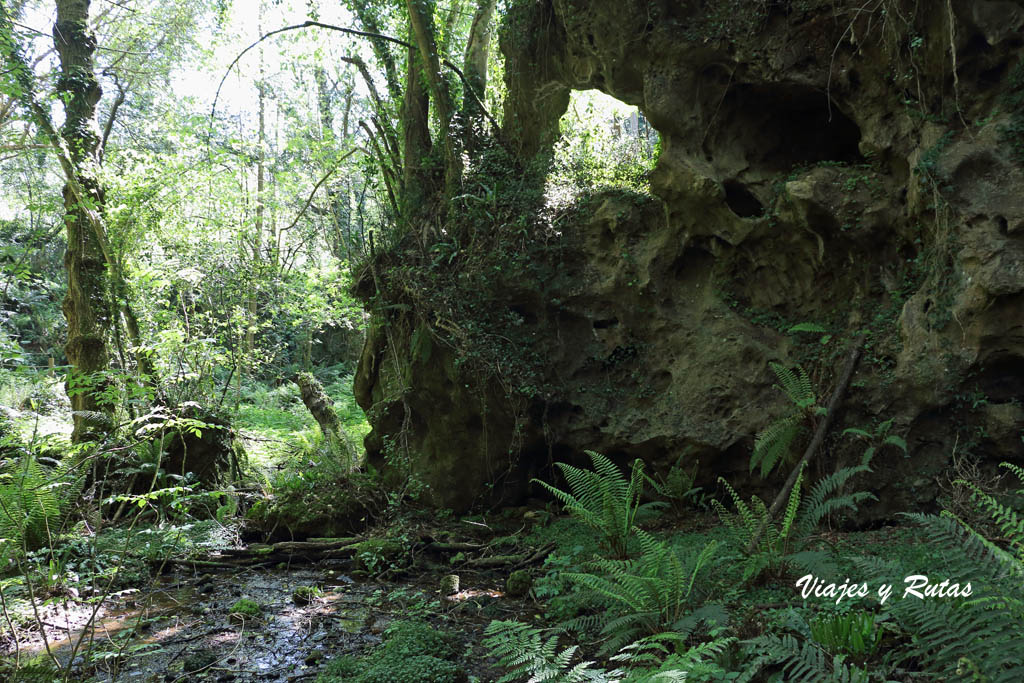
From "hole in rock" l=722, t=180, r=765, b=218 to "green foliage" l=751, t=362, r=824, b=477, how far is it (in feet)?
5.99

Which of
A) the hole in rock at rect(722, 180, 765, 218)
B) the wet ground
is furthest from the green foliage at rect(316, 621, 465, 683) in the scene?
the hole in rock at rect(722, 180, 765, 218)

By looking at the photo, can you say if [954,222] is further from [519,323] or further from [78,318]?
[78,318]

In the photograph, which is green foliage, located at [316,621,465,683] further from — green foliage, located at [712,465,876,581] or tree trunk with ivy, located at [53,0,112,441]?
tree trunk with ivy, located at [53,0,112,441]

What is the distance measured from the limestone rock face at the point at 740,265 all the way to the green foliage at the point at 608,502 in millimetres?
1236

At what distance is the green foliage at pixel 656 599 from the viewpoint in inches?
145

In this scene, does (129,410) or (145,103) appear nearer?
(129,410)

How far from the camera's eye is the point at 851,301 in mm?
6086

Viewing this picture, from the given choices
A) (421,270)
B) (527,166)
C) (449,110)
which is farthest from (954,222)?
(449,110)

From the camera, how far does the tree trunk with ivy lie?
9.02 m

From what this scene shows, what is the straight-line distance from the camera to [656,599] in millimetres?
3811

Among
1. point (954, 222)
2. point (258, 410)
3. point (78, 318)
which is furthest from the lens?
point (258, 410)

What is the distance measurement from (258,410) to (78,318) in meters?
4.97

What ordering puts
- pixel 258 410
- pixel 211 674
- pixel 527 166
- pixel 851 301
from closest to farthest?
pixel 211 674
pixel 851 301
pixel 527 166
pixel 258 410

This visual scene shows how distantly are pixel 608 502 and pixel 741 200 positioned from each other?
12.0 feet
